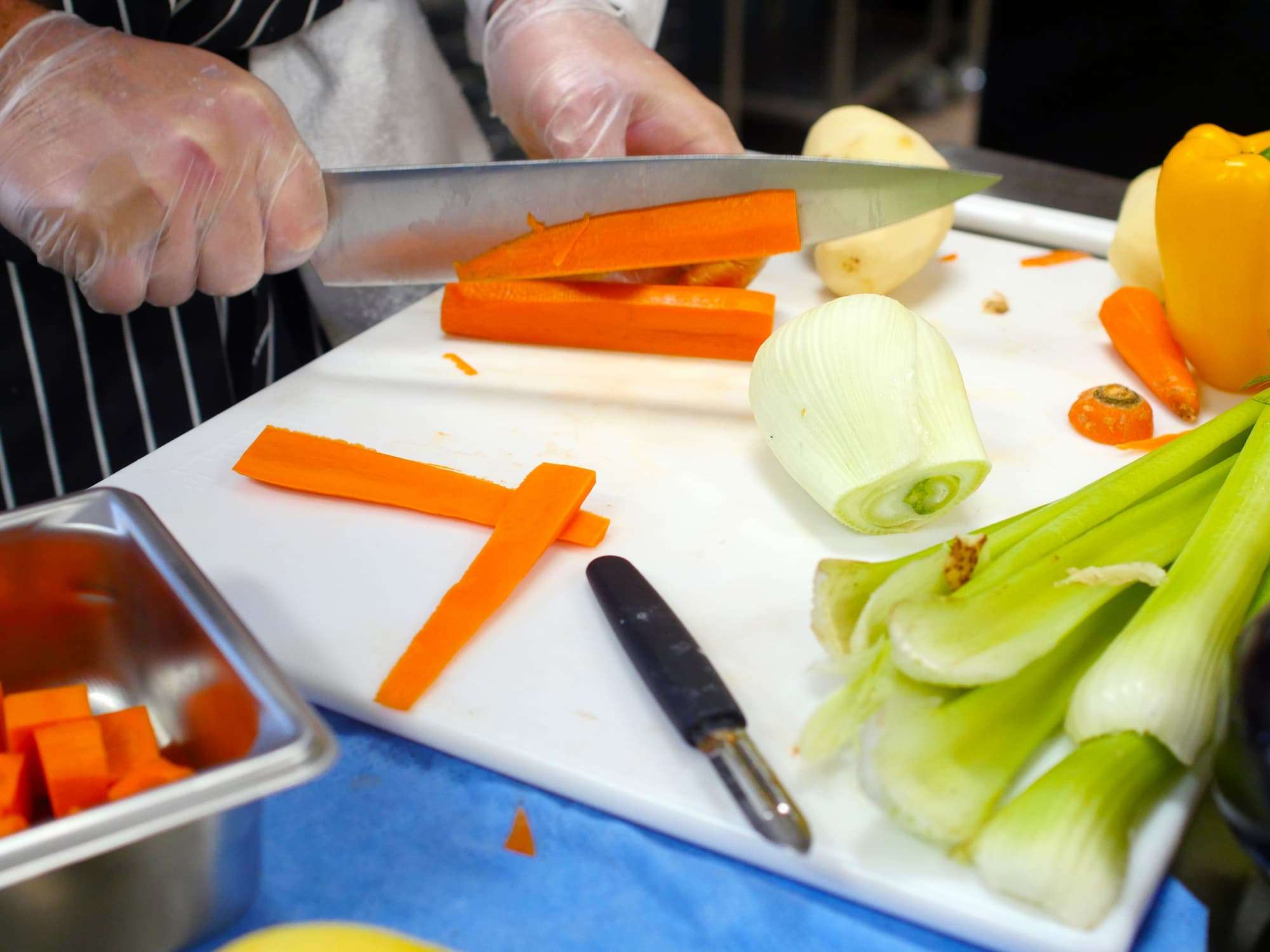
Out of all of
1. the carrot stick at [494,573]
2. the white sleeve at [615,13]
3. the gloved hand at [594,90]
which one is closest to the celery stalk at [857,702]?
the carrot stick at [494,573]

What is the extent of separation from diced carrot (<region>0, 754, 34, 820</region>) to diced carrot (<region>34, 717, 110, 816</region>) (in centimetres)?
1

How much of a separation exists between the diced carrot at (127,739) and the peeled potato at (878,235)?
1.09 metres

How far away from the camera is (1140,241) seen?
1602 mm

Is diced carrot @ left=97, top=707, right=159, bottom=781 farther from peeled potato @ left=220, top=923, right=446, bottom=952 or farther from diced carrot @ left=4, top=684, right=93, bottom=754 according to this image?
peeled potato @ left=220, top=923, right=446, bottom=952

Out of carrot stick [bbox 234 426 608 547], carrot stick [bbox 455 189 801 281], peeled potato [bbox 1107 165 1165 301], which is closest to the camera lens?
carrot stick [bbox 234 426 608 547]

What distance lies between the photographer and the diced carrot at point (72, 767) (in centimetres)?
77

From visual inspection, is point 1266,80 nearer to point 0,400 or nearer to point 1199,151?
point 1199,151

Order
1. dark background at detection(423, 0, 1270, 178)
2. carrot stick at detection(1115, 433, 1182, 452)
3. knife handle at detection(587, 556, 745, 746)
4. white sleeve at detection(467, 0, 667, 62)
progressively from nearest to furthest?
knife handle at detection(587, 556, 745, 746), carrot stick at detection(1115, 433, 1182, 452), white sleeve at detection(467, 0, 667, 62), dark background at detection(423, 0, 1270, 178)

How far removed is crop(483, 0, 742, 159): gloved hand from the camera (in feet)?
5.57

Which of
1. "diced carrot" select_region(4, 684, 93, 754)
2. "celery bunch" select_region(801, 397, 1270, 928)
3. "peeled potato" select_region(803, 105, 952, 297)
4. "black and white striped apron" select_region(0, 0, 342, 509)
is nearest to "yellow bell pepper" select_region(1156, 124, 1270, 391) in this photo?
"peeled potato" select_region(803, 105, 952, 297)

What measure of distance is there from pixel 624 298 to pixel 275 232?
0.45 m

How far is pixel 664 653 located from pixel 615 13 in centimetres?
133

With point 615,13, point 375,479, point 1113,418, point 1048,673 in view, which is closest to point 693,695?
point 1048,673

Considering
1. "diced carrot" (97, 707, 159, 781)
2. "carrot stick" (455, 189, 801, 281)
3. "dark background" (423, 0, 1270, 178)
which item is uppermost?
"carrot stick" (455, 189, 801, 281)
